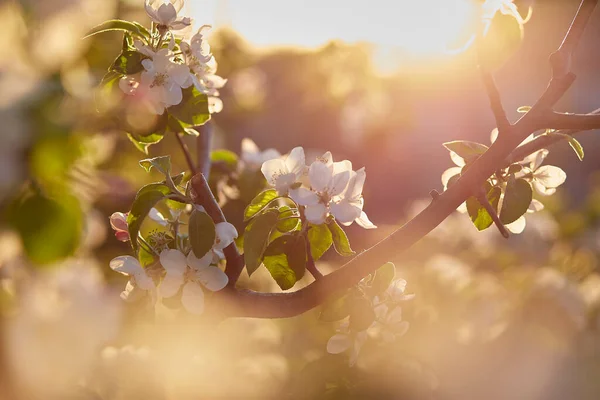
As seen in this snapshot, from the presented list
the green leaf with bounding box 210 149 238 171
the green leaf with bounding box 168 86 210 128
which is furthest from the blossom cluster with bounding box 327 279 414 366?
the green leaf with bounding box 210 149 238 171

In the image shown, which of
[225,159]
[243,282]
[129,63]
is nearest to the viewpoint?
[129,63]

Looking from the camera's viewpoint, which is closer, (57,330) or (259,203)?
(259,203)

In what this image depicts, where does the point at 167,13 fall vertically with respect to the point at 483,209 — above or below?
above

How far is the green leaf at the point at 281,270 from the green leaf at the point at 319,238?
0.13 ft

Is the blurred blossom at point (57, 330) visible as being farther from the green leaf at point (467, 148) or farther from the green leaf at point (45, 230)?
the green leaf at point (467, 148)

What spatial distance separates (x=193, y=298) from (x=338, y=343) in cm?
24

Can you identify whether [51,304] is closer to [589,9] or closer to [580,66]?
[589,9]

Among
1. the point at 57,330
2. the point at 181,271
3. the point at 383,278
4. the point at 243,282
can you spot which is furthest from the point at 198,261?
the point at 243,282

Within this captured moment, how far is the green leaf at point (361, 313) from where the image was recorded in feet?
2.46

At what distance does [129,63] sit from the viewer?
28.6 inches

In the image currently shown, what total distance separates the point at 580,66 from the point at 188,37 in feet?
24.8

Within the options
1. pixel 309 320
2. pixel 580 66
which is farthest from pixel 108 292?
pixel 580 66

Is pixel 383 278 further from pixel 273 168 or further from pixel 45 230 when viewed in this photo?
pixel 45 230

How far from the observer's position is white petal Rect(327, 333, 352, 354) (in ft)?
2.60
